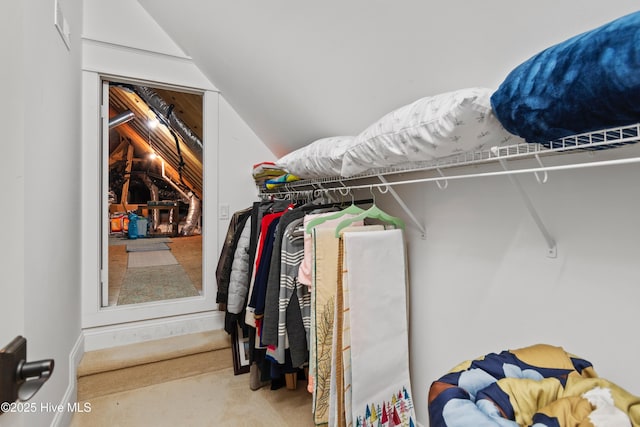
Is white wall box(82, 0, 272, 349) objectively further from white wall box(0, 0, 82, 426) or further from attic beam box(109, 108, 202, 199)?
attic beam box(109, 108, 202, 199)

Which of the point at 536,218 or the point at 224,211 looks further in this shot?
the point at 224,211

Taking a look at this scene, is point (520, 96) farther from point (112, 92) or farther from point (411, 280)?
point (112, 92)

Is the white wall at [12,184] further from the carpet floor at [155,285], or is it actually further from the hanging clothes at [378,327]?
the carpet floor at [155,285]

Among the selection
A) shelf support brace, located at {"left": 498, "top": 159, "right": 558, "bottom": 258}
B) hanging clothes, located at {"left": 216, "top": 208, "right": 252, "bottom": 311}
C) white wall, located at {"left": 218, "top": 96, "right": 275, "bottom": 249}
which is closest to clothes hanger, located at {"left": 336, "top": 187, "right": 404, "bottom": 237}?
shelf support brace, located at {"left": 498, "top": 159, "right": 558, "bottom": 258}

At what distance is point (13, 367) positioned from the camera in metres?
0.52

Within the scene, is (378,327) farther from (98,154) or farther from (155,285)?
(155,285)

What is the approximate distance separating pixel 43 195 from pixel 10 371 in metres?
1.17

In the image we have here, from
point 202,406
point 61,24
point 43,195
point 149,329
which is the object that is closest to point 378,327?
point 202,406

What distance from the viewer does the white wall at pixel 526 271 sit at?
2.95ft

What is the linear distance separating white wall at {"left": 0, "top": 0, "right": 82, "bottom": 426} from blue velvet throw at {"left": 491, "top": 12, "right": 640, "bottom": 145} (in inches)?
38.9

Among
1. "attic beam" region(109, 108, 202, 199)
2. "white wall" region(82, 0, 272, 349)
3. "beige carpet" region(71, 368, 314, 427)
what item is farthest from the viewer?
"attic beam" region(109, 108, 202, 199)

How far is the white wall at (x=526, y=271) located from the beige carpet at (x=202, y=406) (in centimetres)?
82

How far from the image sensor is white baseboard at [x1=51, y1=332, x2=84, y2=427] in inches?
65.6

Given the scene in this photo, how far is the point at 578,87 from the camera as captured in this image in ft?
1.98
